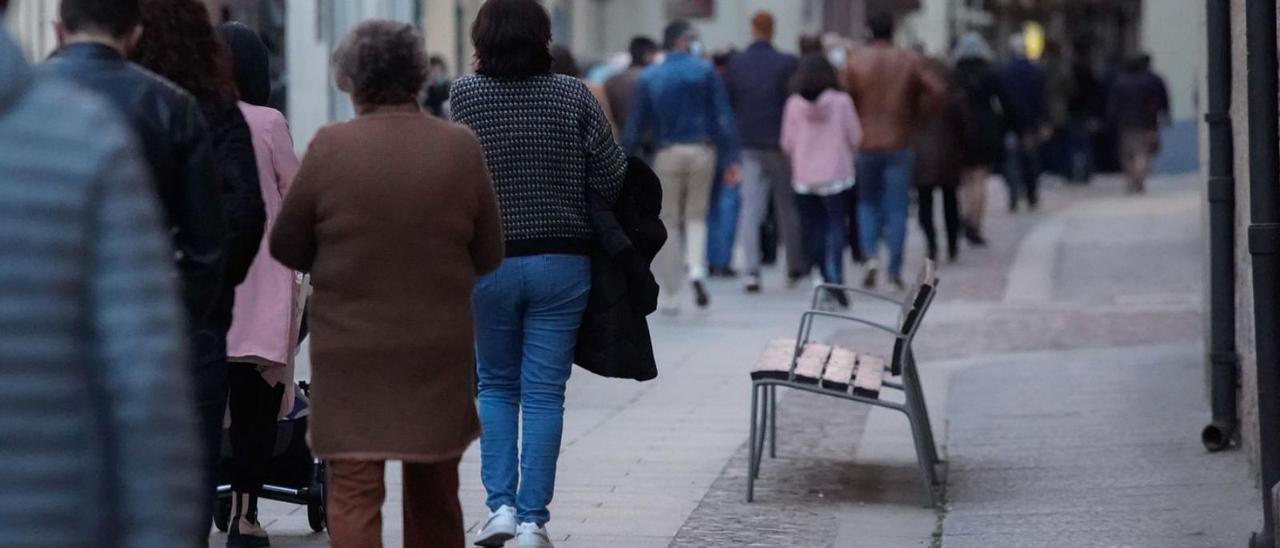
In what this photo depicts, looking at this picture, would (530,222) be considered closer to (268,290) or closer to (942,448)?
(268,290)

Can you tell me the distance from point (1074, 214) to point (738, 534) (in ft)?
62.1

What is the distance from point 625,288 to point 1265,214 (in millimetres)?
2051

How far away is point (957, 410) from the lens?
1002 centimetres

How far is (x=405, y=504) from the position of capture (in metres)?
5.45

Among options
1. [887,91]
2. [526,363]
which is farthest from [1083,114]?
[526,363]

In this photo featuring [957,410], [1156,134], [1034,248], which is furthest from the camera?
[1156,134]

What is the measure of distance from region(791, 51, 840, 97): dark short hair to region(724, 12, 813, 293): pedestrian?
0.92 metres

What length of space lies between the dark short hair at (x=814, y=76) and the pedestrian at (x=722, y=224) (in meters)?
0.95

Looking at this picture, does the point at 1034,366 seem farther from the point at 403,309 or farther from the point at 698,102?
the point at 403,309

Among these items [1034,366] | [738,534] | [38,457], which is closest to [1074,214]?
[1034,366]

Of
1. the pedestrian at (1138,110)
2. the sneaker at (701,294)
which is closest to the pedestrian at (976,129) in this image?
the sneaker at (701,294)

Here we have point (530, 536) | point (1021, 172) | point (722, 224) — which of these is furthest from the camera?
point (1021, 172)

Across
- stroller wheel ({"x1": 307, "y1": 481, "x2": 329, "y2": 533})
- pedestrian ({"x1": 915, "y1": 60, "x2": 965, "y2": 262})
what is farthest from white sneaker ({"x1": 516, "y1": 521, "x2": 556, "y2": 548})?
pedestrian ({"x1": 915, "y1": 60, "x2": 965, "y2": 262})

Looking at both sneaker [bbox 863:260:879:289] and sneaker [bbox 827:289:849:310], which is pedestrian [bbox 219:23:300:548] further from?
sneaker [bbox 863:260:879:289]
